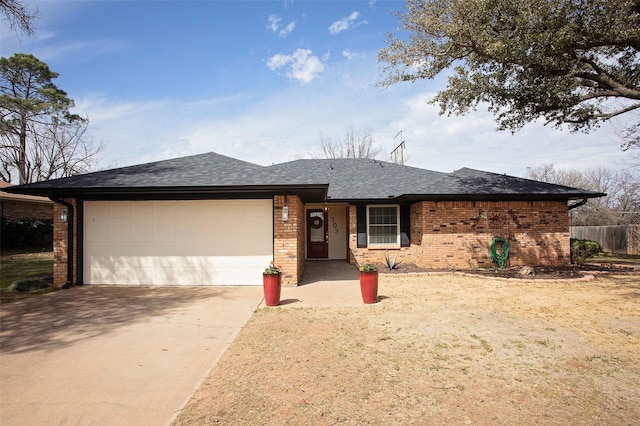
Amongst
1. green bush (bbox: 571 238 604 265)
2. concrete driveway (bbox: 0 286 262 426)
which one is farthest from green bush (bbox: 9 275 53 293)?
green bush (bbox: 571 238 604 265)

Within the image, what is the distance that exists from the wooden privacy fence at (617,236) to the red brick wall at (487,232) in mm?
9151

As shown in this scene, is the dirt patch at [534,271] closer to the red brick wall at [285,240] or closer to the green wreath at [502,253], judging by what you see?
the green wreath at [502,253]

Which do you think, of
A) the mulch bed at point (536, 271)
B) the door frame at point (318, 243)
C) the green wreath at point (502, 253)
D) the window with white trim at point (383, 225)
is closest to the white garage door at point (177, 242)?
the mulch bed at point (536, 271)

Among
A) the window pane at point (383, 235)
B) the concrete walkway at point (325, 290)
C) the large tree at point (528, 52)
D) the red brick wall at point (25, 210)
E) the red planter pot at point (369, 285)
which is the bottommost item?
the concrete walkway at point (325, 290)

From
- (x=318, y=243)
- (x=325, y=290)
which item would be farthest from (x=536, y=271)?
(x=318, y=243)

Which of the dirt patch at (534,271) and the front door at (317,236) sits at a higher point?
the front door at (317,236)

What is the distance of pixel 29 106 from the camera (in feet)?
74.7

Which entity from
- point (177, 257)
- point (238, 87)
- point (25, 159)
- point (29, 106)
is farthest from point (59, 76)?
point (177, 257)

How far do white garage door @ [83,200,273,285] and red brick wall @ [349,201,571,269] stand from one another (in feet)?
19.3

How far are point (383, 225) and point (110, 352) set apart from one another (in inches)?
391

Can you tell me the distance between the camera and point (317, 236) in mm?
14930

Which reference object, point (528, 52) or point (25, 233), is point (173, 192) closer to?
point (528, 52)

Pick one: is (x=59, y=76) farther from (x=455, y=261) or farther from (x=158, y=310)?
(x=455, y=261)

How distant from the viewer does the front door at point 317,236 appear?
14.8m
